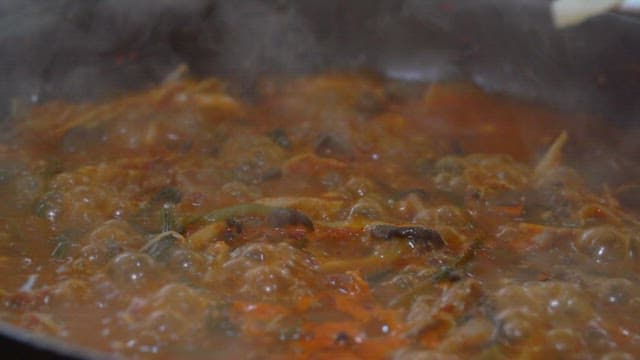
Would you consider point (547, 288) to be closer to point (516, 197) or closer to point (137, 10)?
point (516, 197)

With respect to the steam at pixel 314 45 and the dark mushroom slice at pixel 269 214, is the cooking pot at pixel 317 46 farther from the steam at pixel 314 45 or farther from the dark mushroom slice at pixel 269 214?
the dark mushroom slice at pixel 269 214

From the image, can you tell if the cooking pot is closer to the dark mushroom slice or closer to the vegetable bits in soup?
the vegetable bits in soup

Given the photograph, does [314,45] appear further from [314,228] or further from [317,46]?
[314,228]

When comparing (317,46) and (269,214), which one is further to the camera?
(317,46)

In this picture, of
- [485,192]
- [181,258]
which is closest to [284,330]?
[181,258]

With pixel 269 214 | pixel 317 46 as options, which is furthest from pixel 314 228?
pixel 317 46

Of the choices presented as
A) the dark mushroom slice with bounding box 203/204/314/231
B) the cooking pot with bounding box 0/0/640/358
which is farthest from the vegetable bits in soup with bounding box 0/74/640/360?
the cooking pot with bounding box 0/0/640/358
